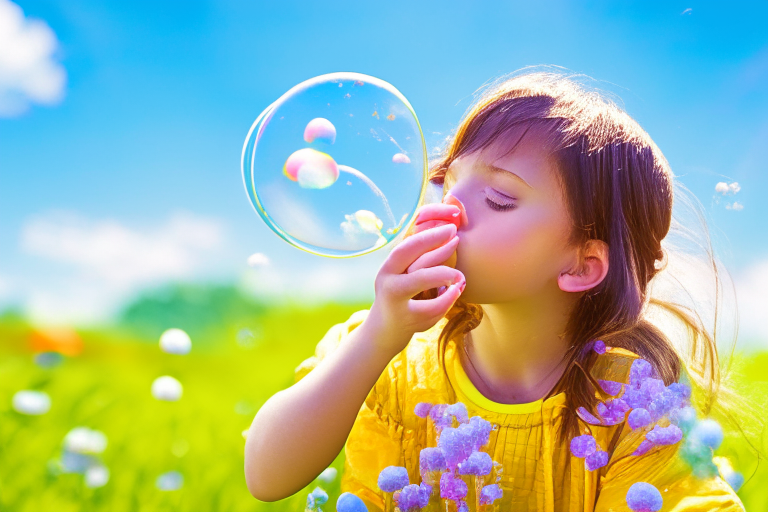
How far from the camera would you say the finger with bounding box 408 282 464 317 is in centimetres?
136

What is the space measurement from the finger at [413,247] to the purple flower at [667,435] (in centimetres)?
72

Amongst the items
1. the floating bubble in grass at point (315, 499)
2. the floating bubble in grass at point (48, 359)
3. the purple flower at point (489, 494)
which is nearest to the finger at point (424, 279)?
the purple flower at point (489, 494)

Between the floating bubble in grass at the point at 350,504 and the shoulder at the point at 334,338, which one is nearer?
the floating bubble in grass at the point at 350,504

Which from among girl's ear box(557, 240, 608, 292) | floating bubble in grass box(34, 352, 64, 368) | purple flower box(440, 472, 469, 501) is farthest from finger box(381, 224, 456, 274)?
floating bubble in grass box(34, 352, 64, 368)

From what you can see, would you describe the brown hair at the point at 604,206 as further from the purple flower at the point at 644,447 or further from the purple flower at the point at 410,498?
the purple flower at the point at 410,498

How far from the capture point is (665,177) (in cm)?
192

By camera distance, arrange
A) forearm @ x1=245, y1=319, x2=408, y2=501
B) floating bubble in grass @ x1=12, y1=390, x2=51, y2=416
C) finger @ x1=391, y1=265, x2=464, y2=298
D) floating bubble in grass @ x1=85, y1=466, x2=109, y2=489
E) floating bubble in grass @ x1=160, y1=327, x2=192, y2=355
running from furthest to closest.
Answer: floating bubble in grass @ x1=160, y1=327, x2=192, y2=355 → floating bubble in grass @ x1=12, y1=390, x2=51, y2=416 → floating bubble in grass @ x1=85, y1=466, x2=109, y2=489 → forearm @ x1=245, y1=319, x2=408, y2=501 → finger @ x1=391, y1=265, x2=464, y2=298

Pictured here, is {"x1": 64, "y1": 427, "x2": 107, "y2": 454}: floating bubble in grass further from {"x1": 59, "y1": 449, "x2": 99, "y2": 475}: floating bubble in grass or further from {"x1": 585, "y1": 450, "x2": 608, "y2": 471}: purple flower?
{"x1": 585, "y1": 450, "x2": 608, "y2": 471}: purple flower

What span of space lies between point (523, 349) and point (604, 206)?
47cm

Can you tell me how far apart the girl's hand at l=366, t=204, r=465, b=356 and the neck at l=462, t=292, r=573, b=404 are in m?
0.42

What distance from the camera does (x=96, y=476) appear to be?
83.6 inches

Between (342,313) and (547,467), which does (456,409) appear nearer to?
(547,467)

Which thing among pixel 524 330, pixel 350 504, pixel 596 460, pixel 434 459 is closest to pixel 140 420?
pixel 350 504

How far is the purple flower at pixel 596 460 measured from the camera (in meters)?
1.58
